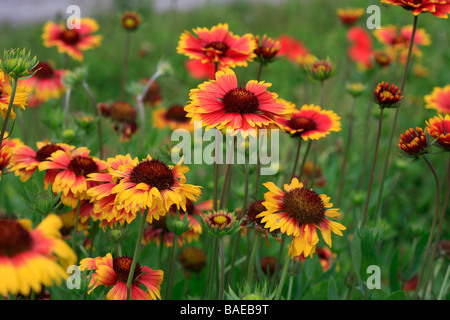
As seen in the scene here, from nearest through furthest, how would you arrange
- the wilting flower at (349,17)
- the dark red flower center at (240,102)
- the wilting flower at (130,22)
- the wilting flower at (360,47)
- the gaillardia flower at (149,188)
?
the gaillardia flower at (149,188) → the dark red flower center at (240,102) → the wilting flower at (130,22) → the wilting flower at (349,17) → the wilting flower at (360,47)

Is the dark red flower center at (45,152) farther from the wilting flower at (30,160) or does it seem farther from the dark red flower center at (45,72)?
the dark red flower center at (45,72)

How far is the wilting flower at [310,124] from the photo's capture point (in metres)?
0.95

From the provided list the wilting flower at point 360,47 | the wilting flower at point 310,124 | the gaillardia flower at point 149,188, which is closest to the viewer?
the gaillardia flower at point 149,188

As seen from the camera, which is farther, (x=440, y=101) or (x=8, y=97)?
(x=440, y=101)

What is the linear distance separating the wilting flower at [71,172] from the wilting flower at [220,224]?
23 centimetres

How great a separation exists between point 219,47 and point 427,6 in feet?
1.42

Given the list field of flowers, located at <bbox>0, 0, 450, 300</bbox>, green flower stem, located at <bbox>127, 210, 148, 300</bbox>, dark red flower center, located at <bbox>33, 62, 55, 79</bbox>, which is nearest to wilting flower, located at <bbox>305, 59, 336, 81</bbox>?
field of flowers, located at <bbox>0, 0, 450, 300</bbox>

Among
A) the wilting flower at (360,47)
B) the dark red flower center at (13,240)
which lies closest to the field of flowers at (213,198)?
the dark red flower center at (13,240)

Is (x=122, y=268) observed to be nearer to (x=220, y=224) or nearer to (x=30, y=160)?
(x=220, y=224)

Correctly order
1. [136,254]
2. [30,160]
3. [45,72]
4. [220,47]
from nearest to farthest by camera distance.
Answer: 1. [136,254]
2. [30,160]
3. [220,47]
4. [45,72]

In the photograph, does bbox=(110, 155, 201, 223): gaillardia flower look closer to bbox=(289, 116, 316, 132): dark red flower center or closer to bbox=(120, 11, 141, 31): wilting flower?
bbox=(289, 116, 316, 132): dark red flower center

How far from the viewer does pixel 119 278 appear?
2.67ft

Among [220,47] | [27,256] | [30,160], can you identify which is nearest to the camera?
[27,256]

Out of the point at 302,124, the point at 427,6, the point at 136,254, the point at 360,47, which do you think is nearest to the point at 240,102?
the point at 302,124
